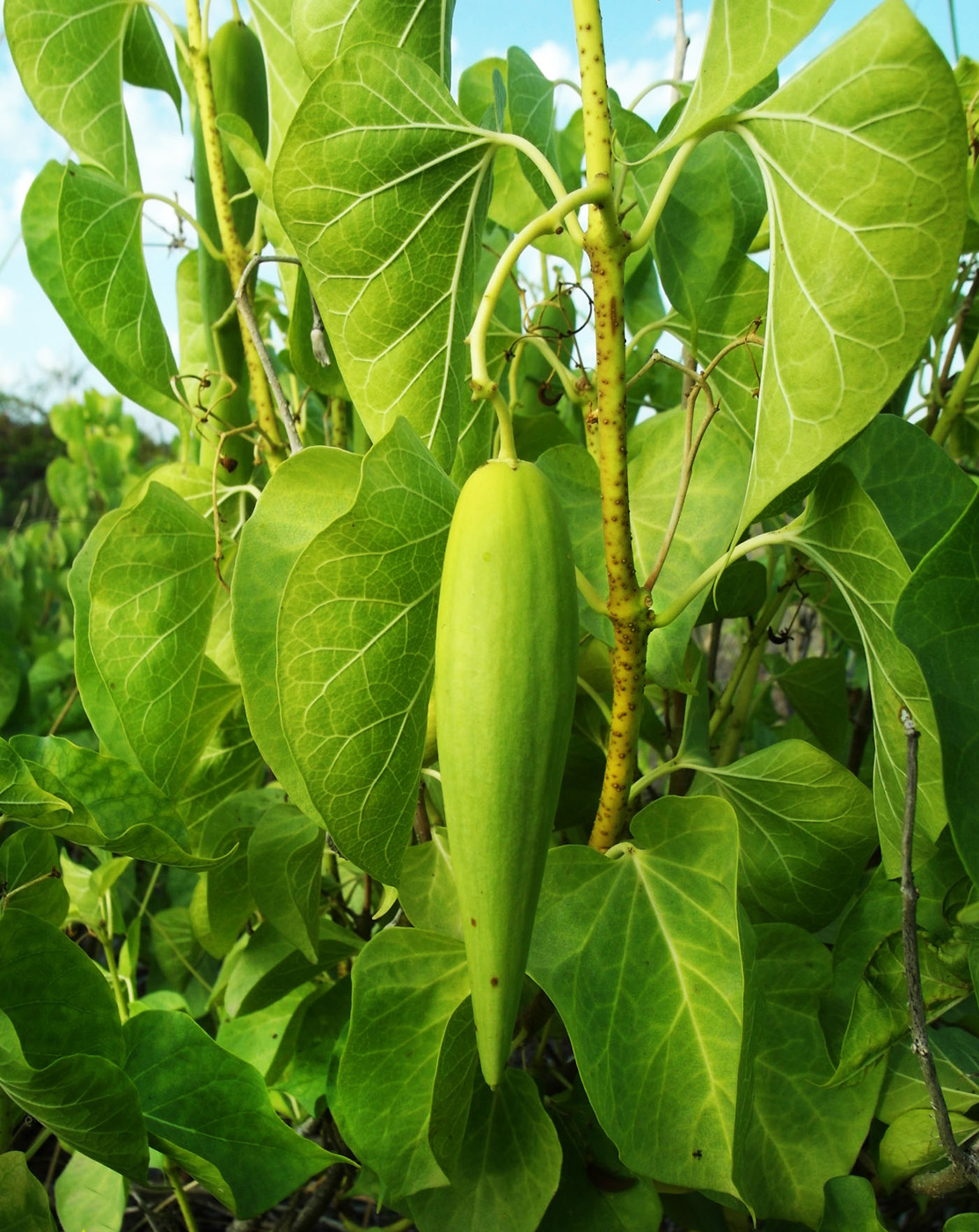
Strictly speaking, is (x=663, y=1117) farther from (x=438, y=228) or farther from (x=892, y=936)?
(x=438, y=228)

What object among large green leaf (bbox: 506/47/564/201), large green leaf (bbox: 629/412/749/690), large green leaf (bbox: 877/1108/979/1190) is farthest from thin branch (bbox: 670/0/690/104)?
large green leaf (bbox: 877/1108/979/1190)

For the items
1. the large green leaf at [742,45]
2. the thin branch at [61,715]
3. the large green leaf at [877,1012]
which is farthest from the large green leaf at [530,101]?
the thin branch at [61,715]

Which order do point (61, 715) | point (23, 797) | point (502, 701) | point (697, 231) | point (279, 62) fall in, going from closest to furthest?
point (502, 701)
point (23, 797)
point (697, 231)
point (279, 62)
point (61, 715)

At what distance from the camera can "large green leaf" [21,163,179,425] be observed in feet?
1.97

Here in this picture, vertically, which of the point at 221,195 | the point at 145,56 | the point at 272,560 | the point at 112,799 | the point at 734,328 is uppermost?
the point at 145,56

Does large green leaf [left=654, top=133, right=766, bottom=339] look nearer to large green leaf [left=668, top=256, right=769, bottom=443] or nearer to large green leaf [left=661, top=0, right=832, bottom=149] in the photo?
large green leaf [left=668, top=256, right=769, bottom=443]

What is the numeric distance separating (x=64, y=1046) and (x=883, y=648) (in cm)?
37

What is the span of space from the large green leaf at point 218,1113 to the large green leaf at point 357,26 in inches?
17.4

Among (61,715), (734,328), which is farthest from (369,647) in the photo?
(61,715)

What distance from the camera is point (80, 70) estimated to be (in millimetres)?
614

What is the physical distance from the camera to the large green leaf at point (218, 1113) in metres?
0.42

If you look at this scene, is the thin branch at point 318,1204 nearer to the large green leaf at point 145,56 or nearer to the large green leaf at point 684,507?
the large green leaf at point 684,507

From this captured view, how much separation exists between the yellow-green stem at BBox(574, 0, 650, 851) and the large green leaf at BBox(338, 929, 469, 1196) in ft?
0.60

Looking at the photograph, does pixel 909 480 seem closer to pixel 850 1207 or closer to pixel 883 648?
pixel 883 648
